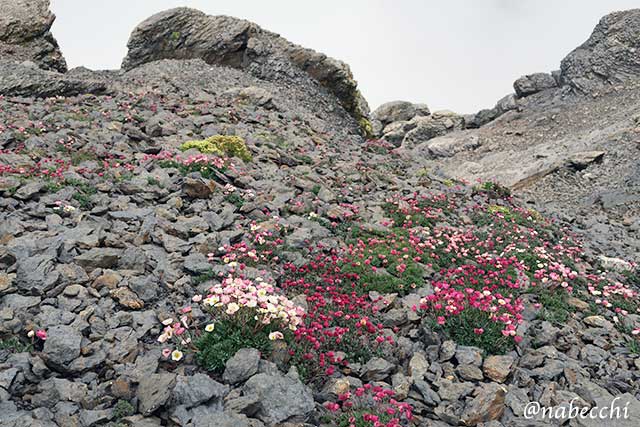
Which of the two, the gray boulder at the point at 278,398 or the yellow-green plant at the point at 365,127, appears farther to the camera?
the yellow-green plant at the point at 365,127

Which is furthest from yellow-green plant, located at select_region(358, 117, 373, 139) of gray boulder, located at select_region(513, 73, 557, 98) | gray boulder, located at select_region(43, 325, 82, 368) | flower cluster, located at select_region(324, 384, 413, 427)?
gray boulder, located at select_region(43, 325, 82, 368)

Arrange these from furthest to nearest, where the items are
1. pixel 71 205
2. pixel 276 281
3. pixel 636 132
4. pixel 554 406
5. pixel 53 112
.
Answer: pixel 636 132 → pixel 53 112 → pixel 71 205 → pixel 276 281 → pixel 554 406

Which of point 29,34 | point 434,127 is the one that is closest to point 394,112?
point 434,127

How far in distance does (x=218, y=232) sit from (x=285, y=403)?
595cm

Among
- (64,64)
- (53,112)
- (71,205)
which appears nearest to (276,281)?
(71,205)

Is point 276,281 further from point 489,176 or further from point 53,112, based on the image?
point 489,176

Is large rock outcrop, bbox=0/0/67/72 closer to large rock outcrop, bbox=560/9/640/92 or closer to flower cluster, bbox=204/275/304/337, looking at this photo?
flower cluster, bbox=204/275/304/337

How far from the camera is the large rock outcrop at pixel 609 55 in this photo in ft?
142

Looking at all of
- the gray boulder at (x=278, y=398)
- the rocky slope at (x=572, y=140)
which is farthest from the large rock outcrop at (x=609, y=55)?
the gray boulder at (x=278, y=398)

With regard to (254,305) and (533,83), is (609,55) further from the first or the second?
(254,305)

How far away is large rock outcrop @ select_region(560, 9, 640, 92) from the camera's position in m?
43.4

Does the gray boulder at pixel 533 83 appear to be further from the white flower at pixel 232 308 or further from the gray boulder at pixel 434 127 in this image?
the white flower at pixel 232 308

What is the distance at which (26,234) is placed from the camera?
30.9 ft

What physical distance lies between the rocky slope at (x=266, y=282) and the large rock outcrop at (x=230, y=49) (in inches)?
427
